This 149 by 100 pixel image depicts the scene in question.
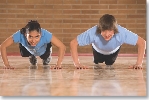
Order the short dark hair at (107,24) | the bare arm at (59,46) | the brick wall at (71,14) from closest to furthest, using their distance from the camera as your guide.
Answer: the short dark hair at (107,24) → the bare arm at (59,46) → the brick wall at (71,14)

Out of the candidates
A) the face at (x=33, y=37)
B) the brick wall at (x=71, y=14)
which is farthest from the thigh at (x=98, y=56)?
the brick wall at (x=71, y=14)

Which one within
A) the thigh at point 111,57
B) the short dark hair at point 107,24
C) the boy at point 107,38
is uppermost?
the short dark hair at point 107,24

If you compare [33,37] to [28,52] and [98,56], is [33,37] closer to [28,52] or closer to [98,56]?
[28,52]

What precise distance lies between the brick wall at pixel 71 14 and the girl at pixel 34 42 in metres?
1.14

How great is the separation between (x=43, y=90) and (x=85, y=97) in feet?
0.71

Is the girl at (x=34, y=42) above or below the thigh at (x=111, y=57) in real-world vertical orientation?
above

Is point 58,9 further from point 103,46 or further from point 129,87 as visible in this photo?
point 129,87

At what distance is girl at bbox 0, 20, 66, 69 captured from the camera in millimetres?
2039

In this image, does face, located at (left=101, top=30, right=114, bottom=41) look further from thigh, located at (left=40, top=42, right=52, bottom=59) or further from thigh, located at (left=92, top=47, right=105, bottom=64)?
thigh, located at (left=40, top=42, right=52, bottom=59)

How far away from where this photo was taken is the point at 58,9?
3.52 m

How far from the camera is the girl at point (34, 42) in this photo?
204cm

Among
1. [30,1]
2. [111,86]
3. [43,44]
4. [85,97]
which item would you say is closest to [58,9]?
[30,1]

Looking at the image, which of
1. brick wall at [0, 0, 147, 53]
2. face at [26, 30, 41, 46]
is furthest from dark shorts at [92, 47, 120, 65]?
brick wall at [0, 0, 147, 53]

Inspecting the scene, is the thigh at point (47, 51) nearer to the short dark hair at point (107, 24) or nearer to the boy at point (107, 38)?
the boy at point (107, 38)
